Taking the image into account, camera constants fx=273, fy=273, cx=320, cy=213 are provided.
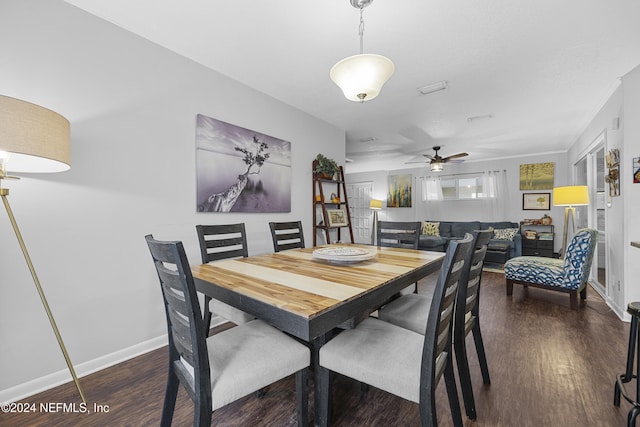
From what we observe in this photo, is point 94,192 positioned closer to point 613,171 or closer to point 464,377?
point 464,377

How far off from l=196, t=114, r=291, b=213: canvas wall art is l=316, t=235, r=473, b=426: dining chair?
1882 millimetres

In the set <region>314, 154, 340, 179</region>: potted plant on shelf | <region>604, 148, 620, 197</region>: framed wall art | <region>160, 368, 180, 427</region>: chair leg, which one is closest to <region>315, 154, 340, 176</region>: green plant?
<region>314, 154, 340, 179</region>: potted plant on shelf

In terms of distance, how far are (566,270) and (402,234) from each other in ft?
7.37

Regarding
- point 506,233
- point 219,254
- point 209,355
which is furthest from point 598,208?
point 209,355

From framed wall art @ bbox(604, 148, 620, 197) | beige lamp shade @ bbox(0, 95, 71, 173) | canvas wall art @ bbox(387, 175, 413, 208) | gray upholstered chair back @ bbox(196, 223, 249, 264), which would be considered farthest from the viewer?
canvas wall art @ bbox(387, 175, 413, 208)

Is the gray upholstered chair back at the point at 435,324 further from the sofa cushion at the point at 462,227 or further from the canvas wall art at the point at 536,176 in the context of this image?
the canvas wall art at the point at 536,176

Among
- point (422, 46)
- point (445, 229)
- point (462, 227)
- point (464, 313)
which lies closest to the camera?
point (464, 313)

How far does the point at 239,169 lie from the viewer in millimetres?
2832

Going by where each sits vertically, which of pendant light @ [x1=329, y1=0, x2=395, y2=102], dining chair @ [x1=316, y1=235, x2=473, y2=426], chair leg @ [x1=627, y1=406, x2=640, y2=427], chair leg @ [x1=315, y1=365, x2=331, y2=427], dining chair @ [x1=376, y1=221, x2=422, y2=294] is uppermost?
pendant light @ [x1=329, y1=0, x2=395, y2=102]

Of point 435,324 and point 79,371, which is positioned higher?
point 435,324

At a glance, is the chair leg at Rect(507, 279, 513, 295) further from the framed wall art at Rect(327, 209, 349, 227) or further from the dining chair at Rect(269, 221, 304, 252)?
the dining chair at Rect(269, 221, 304, 252)

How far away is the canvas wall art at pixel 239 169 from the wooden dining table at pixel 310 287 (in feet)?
3.66

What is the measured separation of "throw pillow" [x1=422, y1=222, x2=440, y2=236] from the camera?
667cm

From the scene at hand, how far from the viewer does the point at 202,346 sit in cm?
97
